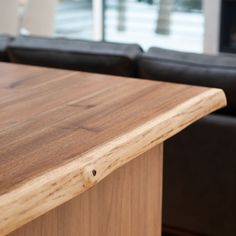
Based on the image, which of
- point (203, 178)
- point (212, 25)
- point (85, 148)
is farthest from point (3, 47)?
point (212, 25)

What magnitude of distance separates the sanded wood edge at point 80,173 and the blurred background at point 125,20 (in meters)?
4.38

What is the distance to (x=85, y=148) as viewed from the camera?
100 centimetres

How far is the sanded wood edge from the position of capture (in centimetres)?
84

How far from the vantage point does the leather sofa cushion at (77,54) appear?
7.39 feet

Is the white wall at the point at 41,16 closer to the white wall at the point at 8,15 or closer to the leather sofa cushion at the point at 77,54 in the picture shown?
the white wall at the point at 8,15

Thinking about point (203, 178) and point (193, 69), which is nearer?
point (193, 69)

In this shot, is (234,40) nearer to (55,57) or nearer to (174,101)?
(55,57)

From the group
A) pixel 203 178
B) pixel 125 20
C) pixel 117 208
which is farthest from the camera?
pixel 125 20

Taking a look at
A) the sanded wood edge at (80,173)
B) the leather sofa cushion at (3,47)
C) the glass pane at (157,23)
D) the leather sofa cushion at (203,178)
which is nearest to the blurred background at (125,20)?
the glass pane at (157,23)

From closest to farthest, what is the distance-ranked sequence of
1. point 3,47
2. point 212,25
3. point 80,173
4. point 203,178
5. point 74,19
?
point 80,173 → point 203,178 → point 3,47 → point 212,25 → point 74,19

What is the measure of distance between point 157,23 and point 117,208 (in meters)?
5.20

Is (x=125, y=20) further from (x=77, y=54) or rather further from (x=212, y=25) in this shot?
(x=77, y=54)

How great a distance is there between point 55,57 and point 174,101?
3.82ft

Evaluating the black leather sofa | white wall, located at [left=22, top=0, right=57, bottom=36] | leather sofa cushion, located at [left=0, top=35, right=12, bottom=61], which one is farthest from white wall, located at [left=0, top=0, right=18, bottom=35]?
the black leather sofa
